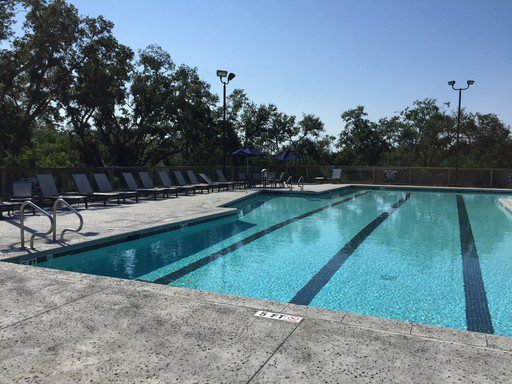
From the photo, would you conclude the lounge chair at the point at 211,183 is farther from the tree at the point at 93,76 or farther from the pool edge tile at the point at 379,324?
the pool edge tile at the point at 379,324

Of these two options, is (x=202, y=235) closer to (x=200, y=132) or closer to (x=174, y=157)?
(x=200, y=132)

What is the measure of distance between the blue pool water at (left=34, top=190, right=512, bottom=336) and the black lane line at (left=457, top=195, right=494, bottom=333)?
0.01 meters

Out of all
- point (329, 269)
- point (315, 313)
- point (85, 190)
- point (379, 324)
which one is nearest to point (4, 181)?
point (85, 190)

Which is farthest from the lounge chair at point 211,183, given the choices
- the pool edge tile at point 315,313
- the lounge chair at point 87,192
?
the pool edge tile at point 315,313

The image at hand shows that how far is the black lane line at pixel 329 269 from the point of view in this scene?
204 inches

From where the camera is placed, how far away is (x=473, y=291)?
214 inches

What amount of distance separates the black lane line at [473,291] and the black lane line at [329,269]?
183 centimetres

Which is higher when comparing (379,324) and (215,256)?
(379,324)

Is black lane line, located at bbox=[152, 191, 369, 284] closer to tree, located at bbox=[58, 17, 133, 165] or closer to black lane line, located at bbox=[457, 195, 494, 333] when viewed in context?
black lane line, located at bbox=[457, 195, 494, 333]

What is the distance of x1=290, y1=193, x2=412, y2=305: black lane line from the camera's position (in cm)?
518

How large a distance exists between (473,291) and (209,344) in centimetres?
428

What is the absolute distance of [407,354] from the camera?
2.54m

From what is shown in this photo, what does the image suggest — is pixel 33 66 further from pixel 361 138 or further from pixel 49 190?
pixel 361 138

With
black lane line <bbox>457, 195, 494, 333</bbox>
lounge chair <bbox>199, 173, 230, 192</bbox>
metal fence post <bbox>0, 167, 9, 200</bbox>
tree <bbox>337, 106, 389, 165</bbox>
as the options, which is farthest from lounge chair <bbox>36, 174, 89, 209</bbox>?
tree <bbox>337, 106, 389, 165</bbox>
